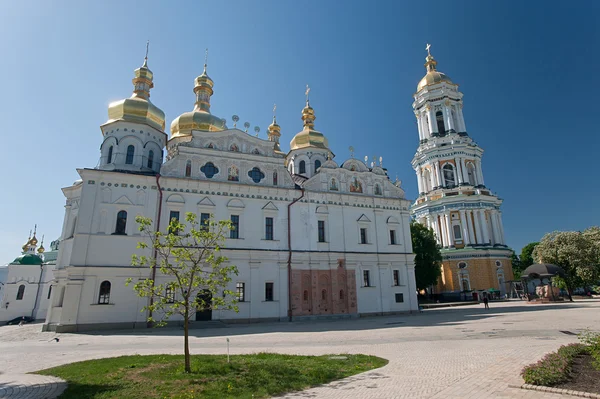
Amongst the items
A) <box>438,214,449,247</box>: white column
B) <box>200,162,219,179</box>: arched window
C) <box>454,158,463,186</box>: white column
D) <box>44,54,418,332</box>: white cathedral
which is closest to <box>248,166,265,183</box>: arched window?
<box>44,54,418,332</box>: white cathedral

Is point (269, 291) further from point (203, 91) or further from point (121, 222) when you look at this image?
point (203, 91)

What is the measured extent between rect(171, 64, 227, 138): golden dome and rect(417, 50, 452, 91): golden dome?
3716 centimetres

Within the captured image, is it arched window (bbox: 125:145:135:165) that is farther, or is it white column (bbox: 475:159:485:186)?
white column (bbox: 475:159:485:186)

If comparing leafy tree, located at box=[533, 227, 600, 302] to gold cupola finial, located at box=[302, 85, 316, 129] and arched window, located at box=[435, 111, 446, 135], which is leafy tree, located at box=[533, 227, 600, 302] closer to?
arched window, located at box=[435, 111, 446, 135]

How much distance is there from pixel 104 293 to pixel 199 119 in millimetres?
16489

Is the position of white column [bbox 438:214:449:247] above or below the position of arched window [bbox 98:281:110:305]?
above

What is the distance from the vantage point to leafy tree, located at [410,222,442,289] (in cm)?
4247

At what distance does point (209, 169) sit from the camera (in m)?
27.4

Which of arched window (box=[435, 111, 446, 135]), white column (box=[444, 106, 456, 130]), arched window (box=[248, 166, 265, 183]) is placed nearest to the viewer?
arched window (box=[248, 166, 265, 183])

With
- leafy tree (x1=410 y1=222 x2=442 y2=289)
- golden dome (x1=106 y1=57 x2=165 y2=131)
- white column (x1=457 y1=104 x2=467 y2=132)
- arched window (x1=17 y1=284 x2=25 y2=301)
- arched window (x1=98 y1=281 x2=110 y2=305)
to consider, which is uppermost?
white column (x1=457 y1=104 x2=467 y2=132)

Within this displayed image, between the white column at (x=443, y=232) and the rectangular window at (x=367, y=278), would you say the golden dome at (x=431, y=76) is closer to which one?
the white column at (x=443, y=232)

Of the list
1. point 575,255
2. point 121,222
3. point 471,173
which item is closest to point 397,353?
Result: point 121,222

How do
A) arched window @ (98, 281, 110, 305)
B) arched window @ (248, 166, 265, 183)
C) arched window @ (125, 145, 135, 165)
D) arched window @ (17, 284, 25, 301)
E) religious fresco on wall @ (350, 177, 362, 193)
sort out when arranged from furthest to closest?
arched window @ (17, 284, 25, 301), religious fresco on wall @ (350, 177, 362, 193), arched window @ (125, 145, 135, 165), arched window @ (248, 166, 265, 183), arched window @ (98, 281, 110, 305)

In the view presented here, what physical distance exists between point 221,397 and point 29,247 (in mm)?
59030
